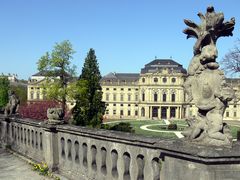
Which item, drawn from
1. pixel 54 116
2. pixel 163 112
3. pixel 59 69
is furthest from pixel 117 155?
pixel 163 112

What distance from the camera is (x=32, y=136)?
11750 millimetres

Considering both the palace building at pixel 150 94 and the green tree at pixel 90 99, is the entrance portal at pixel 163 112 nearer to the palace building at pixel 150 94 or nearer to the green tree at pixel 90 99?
the palace building at pixel 150 94

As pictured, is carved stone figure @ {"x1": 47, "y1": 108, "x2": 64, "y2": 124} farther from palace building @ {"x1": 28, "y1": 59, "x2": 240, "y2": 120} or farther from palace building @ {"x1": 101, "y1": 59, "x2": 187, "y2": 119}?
palace building @ {"x1": 28, "y1": 59, "x2": 240, "y2": 120}

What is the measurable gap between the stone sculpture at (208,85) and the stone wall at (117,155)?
8.5 inches

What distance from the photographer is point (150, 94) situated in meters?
98.7

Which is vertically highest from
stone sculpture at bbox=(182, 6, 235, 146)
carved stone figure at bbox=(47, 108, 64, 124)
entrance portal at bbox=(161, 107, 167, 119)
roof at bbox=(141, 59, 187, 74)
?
roof at bbox=(141, 59, 187, 74)

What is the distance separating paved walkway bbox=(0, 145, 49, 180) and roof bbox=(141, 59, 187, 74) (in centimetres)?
8874

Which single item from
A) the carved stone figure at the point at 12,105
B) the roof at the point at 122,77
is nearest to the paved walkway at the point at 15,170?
the carved stone figure at the point at 12,105

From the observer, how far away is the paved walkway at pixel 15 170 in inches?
370

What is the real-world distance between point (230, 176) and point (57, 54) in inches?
1414

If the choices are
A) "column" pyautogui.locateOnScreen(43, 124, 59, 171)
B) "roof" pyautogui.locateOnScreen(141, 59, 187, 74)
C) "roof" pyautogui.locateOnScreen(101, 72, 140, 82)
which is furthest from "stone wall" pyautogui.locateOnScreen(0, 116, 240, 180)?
"roof" pyautogui.locateOnScreen(101, 72, 140, 82)

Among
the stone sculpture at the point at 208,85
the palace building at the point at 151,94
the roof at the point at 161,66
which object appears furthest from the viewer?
the roof at the point at 161,66

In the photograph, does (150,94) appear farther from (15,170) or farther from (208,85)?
(208,85)

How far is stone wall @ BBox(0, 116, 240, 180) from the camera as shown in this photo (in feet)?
14.4
